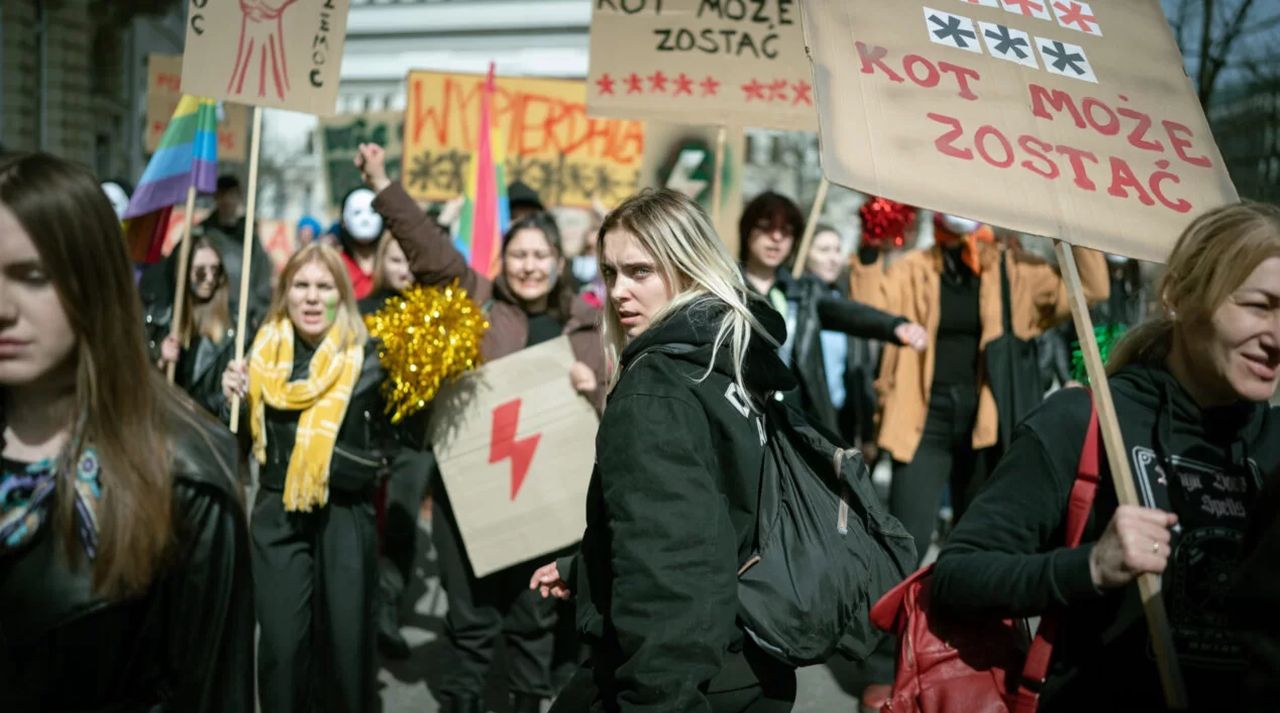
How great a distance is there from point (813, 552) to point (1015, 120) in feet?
3.09

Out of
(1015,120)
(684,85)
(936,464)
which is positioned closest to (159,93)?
A: (684,85)

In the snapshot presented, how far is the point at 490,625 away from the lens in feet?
15.1

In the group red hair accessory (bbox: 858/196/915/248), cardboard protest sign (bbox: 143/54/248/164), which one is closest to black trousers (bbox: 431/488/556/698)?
red hair accessory (bbox: 858/196/915/248)

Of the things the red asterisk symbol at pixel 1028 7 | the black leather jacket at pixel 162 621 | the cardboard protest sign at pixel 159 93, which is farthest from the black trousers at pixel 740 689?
the cardboard protest sign at pixel 159 93

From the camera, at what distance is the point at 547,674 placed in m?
4.66

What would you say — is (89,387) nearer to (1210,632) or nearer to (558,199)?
(1210,632)

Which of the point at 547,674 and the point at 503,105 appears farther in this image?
the point at 503,105

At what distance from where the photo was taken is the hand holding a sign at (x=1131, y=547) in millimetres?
1812

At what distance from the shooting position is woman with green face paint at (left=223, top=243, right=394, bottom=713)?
4156 mm

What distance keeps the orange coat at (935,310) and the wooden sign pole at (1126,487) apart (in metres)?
3.36

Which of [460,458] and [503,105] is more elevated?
[503,105]

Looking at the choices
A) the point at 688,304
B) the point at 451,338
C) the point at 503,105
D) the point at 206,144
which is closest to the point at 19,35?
the point at 503,105

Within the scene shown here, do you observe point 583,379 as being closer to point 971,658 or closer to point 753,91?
point 753,91

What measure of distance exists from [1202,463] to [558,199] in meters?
8.86
